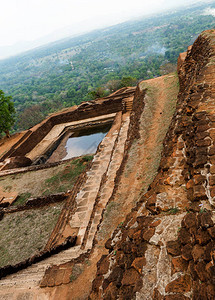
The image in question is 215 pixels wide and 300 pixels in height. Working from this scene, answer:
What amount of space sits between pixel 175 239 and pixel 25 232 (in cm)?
735

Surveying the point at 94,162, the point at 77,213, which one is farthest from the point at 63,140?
the point at 77,213

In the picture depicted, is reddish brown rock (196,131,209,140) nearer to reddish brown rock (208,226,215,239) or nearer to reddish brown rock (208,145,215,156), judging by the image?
reddish brown rock (208,145,215,156)

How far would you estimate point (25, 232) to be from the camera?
26.7 ft

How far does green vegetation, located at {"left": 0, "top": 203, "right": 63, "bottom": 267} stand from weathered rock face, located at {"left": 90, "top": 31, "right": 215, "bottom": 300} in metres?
4.64

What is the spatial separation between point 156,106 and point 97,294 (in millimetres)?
9815

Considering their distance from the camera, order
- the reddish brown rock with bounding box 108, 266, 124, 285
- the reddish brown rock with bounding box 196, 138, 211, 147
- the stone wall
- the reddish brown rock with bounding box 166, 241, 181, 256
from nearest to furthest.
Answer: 1. the reddish brown rock with bounding box 166, 241, 181, 256
2. the reddish brown rock with bounding box 108, 266, 124, 285
3. the reddish brown rock with bounding box 196, 138, 211, 147
4. the stone wall

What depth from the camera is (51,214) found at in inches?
341

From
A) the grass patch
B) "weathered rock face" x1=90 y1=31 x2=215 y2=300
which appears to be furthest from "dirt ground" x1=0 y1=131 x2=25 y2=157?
"weathered rock face" x1=90 y1=31 x2=215 y2=300

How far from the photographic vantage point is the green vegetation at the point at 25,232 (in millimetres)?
7113

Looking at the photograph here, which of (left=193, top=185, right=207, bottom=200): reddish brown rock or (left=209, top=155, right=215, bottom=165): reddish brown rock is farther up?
(left=209, top=155, right=215, bottom=165): reddish brown rock

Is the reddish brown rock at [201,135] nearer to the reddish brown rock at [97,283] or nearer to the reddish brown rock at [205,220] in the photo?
the reddish brown rock at [205,220]

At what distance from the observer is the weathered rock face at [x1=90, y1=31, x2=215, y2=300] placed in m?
2.26

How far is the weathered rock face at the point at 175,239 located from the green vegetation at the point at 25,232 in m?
4.64

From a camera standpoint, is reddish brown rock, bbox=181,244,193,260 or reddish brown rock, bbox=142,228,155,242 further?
reddish brown rock, bbox=142,228,155,242
